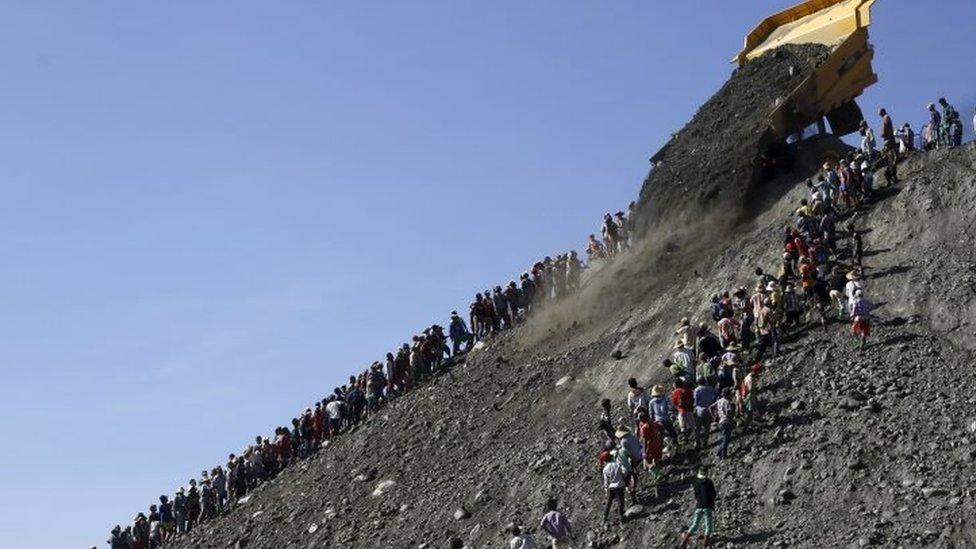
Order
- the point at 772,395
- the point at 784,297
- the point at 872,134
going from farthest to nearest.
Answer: the point at 872,134, the point at 784,297, the point at 772,395

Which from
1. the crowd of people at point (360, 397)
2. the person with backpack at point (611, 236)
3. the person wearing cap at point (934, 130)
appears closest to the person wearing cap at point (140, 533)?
the crowd of people at point (360, 397)

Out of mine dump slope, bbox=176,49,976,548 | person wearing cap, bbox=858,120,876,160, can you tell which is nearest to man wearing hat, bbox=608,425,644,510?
mine dump slope, bbox=176,49,976,548

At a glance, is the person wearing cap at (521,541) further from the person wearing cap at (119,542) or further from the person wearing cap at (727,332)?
the person wearing cap at (119,542)

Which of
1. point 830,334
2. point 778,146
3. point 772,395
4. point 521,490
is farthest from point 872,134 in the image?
point 521,490

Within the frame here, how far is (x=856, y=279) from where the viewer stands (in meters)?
34.2

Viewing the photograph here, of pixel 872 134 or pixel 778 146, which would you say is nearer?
pixel 872 134

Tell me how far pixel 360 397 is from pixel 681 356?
1428cm

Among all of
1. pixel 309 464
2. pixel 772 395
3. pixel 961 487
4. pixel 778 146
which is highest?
pixel 778 146

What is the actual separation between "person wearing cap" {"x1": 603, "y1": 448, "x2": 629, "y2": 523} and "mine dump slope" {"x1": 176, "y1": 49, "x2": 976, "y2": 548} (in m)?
0.45

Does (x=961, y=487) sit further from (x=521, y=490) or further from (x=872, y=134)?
(x=872, y=134)

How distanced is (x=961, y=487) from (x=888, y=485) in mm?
1319

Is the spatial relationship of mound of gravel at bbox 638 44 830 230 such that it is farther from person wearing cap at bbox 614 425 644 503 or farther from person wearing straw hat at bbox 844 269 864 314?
person wearing cap at bbox 614 425 644 503

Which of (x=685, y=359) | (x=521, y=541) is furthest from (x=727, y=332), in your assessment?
(x=521, y=541)

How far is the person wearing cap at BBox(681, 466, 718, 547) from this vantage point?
2586 cm
